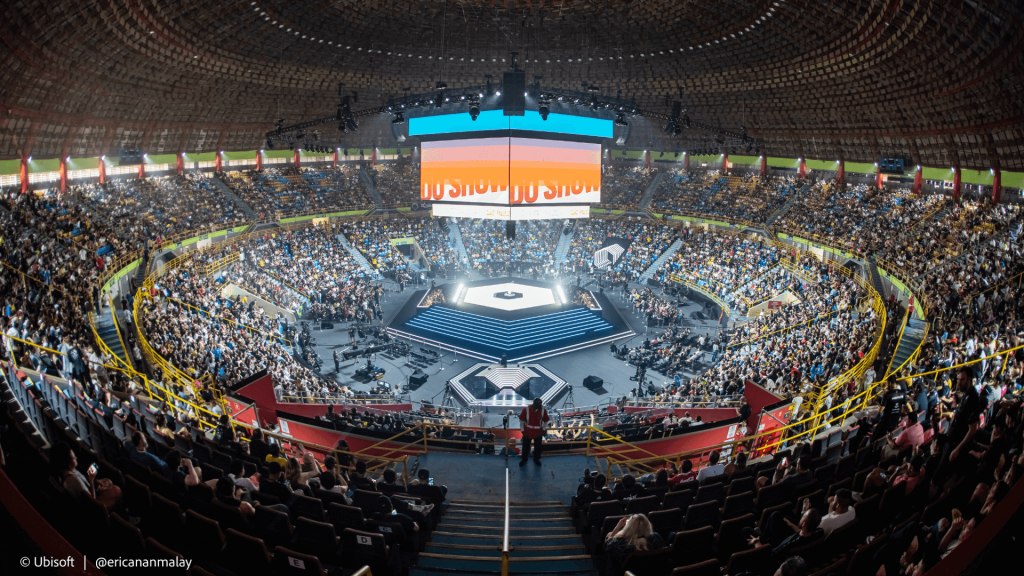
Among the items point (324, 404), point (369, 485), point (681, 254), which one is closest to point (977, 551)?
point (369, 485)

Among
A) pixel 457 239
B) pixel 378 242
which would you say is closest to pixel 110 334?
pixel 378 242

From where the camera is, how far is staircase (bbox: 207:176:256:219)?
34156 mm

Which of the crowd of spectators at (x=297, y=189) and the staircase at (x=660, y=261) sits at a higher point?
the crowd of spectators at (x=297, y=189)

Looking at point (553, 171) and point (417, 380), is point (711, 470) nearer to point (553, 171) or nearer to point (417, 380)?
point (417, 380)

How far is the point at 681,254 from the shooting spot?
33219 millimetres

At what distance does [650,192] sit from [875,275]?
799 inches

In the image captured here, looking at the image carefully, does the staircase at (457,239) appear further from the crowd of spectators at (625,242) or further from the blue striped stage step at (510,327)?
the blue striped stage step at (510,327)

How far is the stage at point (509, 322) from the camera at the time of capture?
22.7 metres

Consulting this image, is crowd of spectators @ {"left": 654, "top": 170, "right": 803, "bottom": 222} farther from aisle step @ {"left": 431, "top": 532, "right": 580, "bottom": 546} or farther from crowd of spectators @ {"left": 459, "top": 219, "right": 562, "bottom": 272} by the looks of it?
aisle step @ {"left": 431, "top": 532, "right": 580, "bottom": 546}

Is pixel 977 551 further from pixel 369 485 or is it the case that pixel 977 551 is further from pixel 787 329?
pixel 787 329

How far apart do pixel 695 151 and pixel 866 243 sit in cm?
1263

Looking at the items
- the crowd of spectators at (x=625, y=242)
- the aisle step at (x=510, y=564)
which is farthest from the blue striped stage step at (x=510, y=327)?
the aisle step at (x=510, y=564)

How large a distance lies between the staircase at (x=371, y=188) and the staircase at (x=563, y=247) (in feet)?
43.4

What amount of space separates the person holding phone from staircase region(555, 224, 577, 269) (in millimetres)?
31095
